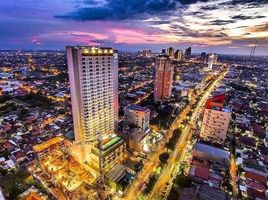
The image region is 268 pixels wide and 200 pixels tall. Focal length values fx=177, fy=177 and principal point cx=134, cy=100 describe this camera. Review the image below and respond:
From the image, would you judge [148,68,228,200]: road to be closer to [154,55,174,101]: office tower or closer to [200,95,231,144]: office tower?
[200,95,231,144]: office tower

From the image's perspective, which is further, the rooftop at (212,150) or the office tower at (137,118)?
the office tower at (137,118)

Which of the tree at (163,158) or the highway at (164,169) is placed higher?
the tree at (163,158)

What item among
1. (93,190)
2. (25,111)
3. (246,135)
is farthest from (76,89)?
(246,135)

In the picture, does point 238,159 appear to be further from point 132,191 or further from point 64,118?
point 64,118

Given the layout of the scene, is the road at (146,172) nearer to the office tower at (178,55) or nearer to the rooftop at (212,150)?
the rooftop at (212,150)

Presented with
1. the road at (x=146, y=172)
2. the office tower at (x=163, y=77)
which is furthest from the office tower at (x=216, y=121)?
the office tower at (x=163, y=77)

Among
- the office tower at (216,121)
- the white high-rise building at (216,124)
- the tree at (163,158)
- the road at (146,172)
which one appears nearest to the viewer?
the road at (146,172)
